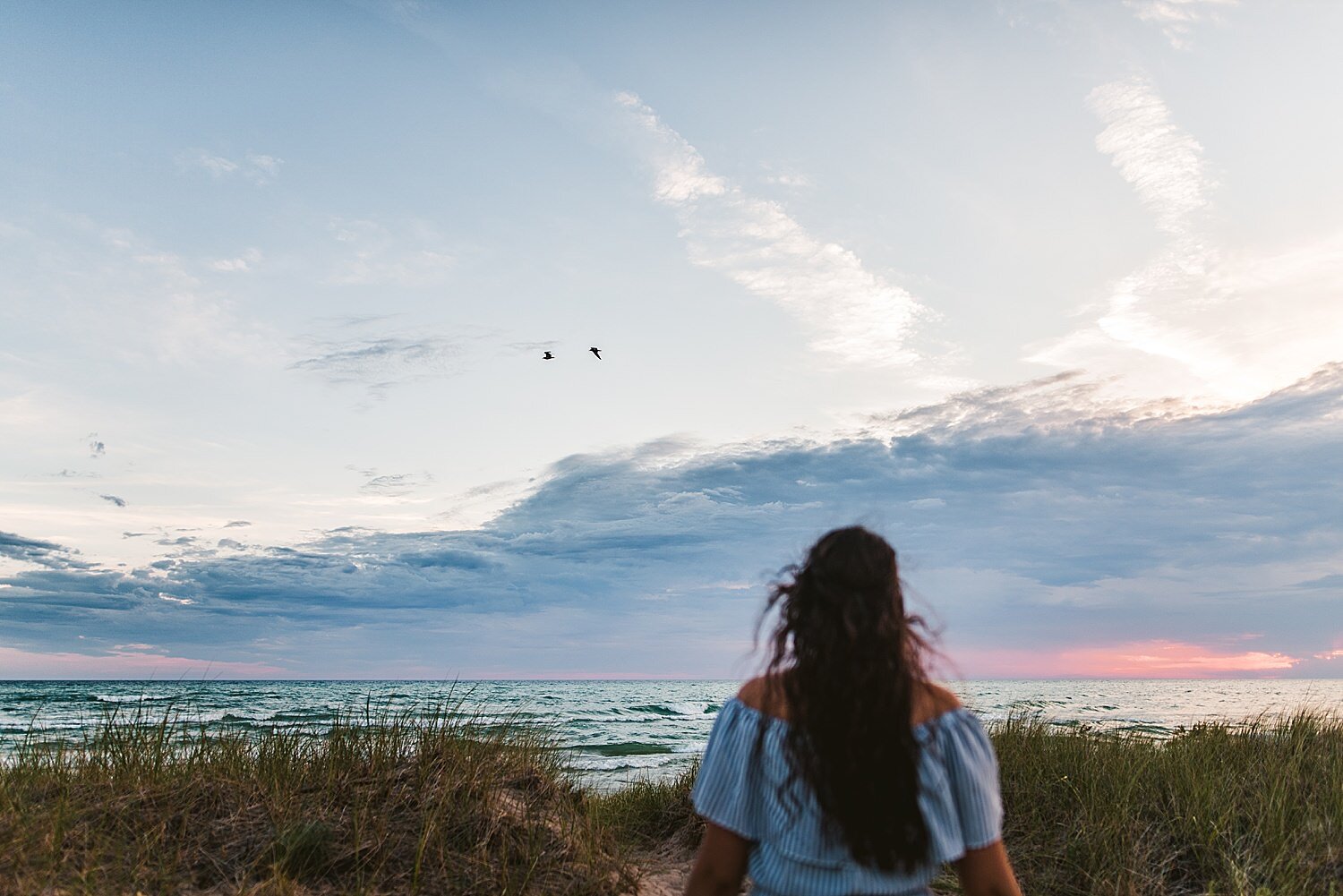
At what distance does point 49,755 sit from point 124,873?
9.59ft

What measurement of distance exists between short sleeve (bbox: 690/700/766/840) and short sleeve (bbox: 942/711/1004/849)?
0.66 meters

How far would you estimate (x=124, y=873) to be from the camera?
16.8 ft

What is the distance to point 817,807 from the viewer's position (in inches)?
112

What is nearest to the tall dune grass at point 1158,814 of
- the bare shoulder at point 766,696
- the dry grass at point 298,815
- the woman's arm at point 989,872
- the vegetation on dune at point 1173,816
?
the vegetation on dune at point 1173,816

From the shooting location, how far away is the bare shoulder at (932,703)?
2.87m

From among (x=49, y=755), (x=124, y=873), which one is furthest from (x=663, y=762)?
(x=124, y=873)

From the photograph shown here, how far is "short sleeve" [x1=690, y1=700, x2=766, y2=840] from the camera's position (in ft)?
9.62

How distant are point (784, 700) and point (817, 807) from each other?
360 mm

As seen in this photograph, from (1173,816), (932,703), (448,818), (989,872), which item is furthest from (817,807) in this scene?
(1173,816)

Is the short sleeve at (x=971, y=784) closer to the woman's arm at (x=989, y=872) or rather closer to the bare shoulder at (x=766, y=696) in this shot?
the woman's arm at (x=989, y=872)

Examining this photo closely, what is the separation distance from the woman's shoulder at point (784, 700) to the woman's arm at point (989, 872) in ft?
1.60

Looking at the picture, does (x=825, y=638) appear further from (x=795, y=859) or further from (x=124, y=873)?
(x=124, y=873)

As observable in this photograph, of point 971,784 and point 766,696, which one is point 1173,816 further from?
point 766,696

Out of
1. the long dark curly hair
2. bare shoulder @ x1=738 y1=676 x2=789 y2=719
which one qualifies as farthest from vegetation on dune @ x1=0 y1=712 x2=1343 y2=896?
the long dark curly hair
